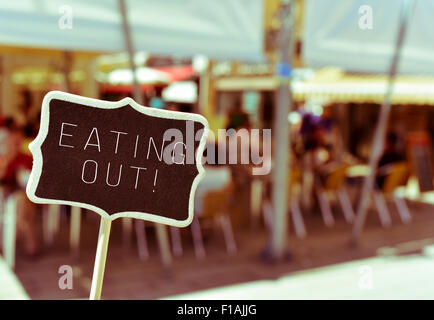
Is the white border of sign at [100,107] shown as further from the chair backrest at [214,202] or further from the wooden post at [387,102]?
the wooden post at [387,102]

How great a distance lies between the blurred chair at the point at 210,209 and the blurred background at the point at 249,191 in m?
0.02

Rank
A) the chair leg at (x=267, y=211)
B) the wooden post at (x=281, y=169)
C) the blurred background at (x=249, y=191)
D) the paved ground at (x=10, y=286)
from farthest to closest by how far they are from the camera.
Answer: the chair leg at (x=267, y=211) → the wooden post at (x=281, y=169) → the blurred background at (x=249, y=191) → the paved ground at (x=10, y=286)

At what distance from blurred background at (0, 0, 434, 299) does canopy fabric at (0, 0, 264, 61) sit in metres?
0.01

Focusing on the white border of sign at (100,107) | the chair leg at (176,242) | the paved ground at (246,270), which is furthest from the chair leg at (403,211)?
the white border of sign at (100,107)

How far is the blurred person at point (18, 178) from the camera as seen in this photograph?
18.8ft

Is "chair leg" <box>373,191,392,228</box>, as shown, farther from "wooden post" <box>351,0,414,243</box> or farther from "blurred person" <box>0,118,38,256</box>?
"blurred person" <box>0,118,38,256</box>

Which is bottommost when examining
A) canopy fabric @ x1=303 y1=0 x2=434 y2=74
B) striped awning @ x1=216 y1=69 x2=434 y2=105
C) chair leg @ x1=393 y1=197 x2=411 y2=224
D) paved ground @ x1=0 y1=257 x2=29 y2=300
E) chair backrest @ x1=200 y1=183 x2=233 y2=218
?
chair leg @ x1=393 y1=197 x2=411 y2=224

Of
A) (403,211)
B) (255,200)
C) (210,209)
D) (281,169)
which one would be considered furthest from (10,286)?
(403,211)

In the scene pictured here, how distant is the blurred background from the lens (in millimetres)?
4977

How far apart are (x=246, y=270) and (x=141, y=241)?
1320 millimetres

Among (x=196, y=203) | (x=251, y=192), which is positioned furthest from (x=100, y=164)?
(x=251, y=192)

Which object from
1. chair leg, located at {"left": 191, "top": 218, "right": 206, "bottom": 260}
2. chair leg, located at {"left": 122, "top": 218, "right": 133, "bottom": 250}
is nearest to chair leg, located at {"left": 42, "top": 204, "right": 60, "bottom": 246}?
chair leg, located at {"left": 122, "top": 218, "right": 133, "bottom": 250}

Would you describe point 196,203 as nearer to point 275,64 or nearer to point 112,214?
point 275,64
